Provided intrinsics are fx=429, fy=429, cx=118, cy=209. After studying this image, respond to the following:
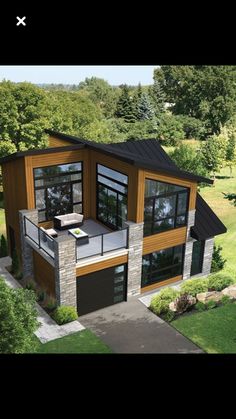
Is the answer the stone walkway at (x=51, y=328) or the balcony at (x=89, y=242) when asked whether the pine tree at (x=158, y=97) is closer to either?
the balcony at (x=89, y=242)

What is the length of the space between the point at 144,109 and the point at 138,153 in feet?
129

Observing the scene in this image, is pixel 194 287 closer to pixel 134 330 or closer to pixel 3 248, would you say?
pixel 134 330

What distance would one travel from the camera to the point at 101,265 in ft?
49.5

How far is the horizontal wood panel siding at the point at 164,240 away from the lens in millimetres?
16078

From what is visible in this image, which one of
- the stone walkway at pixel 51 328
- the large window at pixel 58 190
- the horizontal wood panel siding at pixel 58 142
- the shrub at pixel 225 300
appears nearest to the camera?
the stone walkway at pixel 51 328

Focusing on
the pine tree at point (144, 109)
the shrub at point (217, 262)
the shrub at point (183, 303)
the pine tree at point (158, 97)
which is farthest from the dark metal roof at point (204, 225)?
the pine tree at point (158, 97)

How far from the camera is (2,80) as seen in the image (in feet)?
90.7

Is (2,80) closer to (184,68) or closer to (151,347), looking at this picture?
(151,347)

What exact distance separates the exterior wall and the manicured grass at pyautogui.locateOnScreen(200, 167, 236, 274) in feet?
24.4

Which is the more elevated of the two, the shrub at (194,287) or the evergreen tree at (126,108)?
the evergreen tree at (126,108)

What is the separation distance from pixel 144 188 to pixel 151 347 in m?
5.30

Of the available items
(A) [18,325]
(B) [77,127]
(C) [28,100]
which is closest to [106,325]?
(A) [18,325]

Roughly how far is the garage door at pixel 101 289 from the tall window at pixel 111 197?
83.4 inches

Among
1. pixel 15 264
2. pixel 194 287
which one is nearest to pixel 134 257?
pixel 194 287
